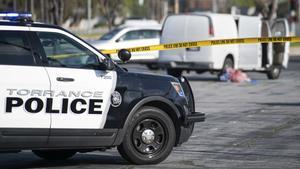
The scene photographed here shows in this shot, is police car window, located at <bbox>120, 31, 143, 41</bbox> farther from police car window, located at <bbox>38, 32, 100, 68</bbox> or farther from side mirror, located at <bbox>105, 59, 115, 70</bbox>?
side mirror, located at <bbox>105, 59, 115, 70</bbox>

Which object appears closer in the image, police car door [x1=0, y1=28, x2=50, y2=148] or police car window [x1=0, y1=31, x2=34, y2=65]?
police car door [x1=0, y1=28, x2=50, y2=148]

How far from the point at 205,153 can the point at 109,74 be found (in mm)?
2025

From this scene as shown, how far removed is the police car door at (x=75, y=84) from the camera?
9305 mm

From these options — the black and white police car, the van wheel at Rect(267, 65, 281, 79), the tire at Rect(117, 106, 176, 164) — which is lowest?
the van wheel at Rect(267, 65, 281, 79)

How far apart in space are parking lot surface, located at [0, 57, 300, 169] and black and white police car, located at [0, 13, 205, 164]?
426 millimetres

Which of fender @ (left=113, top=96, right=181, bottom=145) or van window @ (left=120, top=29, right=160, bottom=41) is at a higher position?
fender @ (left=113, top=96, right=181, bottom=145)

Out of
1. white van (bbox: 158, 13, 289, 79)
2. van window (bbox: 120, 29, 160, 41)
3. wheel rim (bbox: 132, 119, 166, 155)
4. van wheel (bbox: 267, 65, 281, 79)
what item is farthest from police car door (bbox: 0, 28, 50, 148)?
van window (bbox: 120, 29, 160, 41)

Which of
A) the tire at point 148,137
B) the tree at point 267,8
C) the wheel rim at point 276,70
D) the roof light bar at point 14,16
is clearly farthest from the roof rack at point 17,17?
the tree at point 267,8

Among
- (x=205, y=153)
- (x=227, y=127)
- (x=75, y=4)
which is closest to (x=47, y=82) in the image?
(x=205, y=153)

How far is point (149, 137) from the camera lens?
10.1 meters

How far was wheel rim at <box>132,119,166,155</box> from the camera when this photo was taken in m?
9.97

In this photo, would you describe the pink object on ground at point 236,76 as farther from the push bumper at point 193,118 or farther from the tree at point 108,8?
the tree at point 108,8

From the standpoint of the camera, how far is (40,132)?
9227 mm

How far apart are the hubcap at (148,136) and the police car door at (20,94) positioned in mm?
1294
